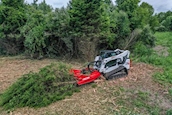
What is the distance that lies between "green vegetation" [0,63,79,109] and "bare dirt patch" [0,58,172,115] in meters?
0.13

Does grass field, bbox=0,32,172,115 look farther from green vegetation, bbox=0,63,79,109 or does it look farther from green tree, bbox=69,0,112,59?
green tree, bbox=69,0,112,59

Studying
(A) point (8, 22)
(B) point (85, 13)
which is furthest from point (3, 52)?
(B) point (85, 13)

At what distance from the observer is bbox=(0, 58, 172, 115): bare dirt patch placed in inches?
133

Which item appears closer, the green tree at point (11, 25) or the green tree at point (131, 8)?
the green tree at point (11, 25)

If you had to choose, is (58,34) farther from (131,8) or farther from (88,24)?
(131,8)

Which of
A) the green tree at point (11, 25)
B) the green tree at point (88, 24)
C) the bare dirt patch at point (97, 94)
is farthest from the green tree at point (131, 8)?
the green tree at point (11, 25)

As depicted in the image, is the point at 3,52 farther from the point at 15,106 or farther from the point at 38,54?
the point at 15,106

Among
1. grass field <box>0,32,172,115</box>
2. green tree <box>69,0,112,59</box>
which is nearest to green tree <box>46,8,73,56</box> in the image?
green tree <box>69,0,112,59</box>

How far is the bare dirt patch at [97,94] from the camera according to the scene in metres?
3.39

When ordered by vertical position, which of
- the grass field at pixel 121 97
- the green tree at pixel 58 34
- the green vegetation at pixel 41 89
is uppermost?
the green tree at pixel 58 34

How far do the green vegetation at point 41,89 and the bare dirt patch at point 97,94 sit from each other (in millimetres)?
128

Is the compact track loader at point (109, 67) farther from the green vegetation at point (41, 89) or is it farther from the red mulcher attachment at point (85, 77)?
the green vegetation at point (41, 89)

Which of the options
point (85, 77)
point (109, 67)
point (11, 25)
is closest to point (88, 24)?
point (109, 67)

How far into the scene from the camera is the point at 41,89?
368 centimetres
